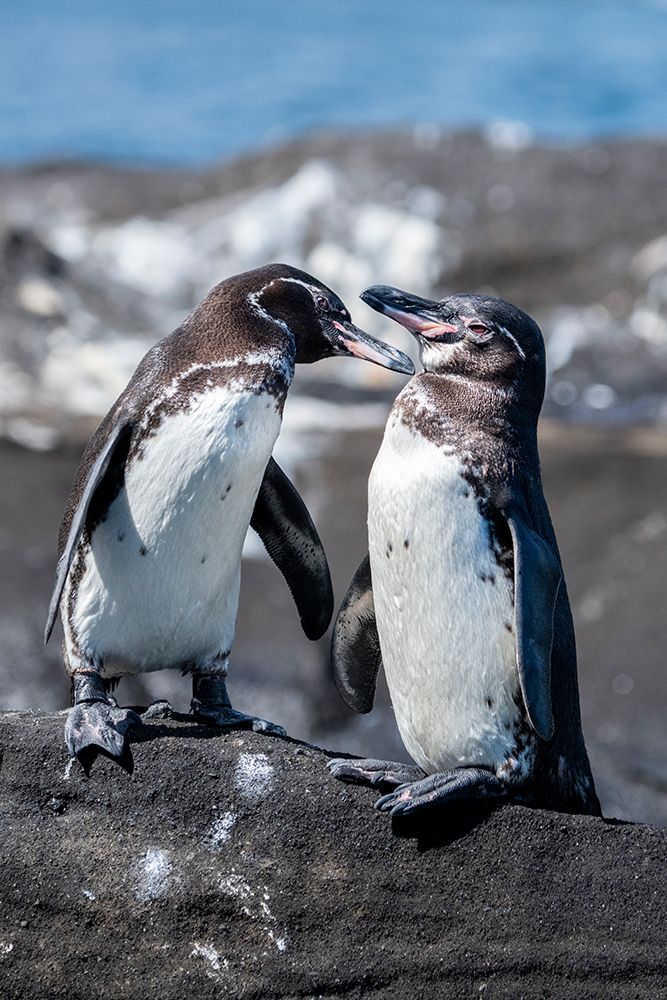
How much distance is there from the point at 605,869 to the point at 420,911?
453 mm

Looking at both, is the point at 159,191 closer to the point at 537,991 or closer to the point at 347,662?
the point at 347,662

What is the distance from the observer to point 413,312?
13.6 ft

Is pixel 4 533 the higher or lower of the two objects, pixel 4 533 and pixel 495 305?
the lower

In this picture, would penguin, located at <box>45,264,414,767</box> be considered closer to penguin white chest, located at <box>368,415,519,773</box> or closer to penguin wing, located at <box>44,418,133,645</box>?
penguin wing, located at <box>44,418,133,645</box>

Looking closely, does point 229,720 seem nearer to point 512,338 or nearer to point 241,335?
point 241,335

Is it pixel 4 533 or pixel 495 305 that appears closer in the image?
pixel 495 305

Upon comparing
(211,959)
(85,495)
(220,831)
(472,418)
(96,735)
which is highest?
(472,418)

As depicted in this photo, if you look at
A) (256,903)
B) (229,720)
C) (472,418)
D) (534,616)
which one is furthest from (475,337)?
(256,903)

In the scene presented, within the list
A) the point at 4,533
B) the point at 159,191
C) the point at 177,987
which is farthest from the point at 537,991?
the point at 159,191

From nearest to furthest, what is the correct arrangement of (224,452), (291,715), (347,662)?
(224,452) < (347,662) < (291,715)

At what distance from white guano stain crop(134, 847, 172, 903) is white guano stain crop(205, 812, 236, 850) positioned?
0.36ft

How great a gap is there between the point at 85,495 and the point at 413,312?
1001 mm

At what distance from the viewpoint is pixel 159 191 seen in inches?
494

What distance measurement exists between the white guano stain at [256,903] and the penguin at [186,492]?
515mm
